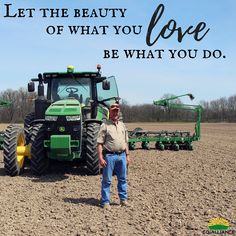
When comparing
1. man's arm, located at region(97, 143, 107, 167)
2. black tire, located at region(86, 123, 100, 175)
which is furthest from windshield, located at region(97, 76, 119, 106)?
man's arm, located at region(97, 143, 107, 167)

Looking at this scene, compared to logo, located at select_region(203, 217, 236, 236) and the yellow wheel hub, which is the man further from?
the yellow wheel hub

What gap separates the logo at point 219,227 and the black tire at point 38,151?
14.9ft

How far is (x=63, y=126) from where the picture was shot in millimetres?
8945

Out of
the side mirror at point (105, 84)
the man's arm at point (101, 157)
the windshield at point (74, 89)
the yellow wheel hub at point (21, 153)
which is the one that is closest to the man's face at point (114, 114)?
the man's arm at point (101, 157)

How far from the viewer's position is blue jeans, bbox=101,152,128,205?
6.33 metres

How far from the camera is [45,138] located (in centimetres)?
916

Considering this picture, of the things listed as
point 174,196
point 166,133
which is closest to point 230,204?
point 174,196

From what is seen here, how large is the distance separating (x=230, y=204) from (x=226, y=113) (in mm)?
85733

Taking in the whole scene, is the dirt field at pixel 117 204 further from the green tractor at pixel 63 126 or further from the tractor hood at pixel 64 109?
the tractor hood at pixel 64 109

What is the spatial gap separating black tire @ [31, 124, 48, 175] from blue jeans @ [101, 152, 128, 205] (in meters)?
2.94

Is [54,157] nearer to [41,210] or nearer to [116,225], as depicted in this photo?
[41,210]

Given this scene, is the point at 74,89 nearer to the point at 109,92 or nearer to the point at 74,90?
the point at 74,90

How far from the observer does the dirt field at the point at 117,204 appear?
5312 millimetres

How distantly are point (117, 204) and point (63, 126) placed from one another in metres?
2.91
